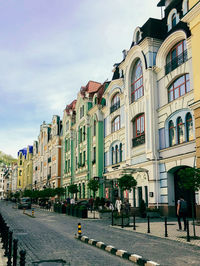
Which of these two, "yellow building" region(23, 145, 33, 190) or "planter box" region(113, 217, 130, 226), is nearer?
"planter box" region(113, 217, 130, 226)

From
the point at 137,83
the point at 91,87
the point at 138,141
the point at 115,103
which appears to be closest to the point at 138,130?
the point at 138,141

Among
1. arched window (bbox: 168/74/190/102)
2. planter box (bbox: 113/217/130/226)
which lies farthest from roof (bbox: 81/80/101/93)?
planter box (bbox: 113/217/130/226)

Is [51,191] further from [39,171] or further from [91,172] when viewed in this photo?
[39,171]

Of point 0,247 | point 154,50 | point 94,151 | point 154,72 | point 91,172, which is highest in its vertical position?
point 154,50

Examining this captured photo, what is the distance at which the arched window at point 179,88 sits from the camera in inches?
891

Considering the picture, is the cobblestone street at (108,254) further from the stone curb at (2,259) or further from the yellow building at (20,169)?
the yellow building at (20,169)

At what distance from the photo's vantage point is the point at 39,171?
258ft

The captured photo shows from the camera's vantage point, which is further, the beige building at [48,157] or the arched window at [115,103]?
the beige building at [48,157]

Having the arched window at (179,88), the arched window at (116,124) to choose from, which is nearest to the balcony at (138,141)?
the arched window at (179,88)

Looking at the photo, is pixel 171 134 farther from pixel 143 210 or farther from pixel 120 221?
pixel 120 221

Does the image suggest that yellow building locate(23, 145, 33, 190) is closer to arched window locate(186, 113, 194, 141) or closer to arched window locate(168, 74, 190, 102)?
arched window locate(168, 74, 190, 102)

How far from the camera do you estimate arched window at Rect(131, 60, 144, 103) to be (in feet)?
93.7

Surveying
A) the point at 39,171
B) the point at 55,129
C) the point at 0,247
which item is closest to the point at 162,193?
the point at 0,247

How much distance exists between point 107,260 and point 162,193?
16148mm
